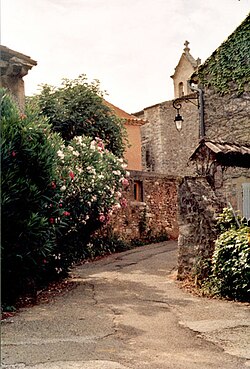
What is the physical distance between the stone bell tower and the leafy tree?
65.7ft

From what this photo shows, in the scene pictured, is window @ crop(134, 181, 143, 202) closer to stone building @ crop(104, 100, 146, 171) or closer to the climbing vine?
the climbing vine

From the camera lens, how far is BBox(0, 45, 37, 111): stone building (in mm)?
11703

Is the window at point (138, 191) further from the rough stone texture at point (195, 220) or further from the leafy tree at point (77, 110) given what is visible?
the rough stone texture at point (195, 220)

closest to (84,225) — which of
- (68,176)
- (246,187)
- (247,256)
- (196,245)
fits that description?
(68,176)

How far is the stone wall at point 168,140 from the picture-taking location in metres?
27.0

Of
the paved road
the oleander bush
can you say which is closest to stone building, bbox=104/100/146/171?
the paved road

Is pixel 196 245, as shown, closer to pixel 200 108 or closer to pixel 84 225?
pixel 84 225

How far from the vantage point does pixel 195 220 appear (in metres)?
9.89

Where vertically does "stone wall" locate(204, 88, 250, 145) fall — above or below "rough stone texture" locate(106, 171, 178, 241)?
above

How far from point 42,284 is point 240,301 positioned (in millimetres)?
3829

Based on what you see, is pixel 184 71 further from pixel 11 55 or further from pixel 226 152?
pixel 226 152

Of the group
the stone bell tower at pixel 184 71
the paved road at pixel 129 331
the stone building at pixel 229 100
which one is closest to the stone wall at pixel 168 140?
the stone bell tower at pixel 184 71

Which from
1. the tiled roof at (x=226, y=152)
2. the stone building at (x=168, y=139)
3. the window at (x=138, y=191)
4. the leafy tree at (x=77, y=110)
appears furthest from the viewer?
the stone building at (x=168, y=139)

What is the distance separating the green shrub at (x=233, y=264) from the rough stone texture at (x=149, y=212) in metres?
8.11
